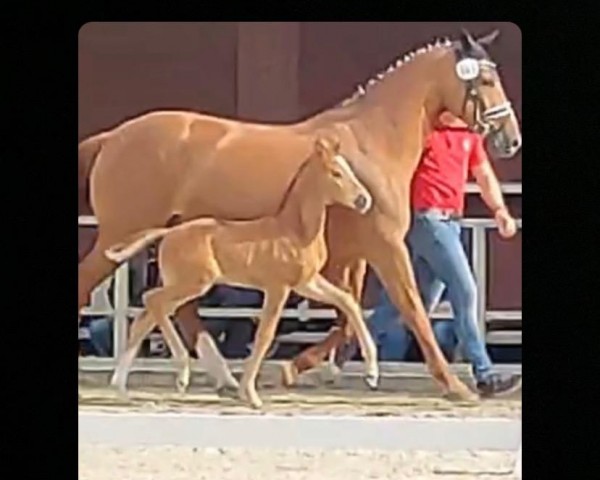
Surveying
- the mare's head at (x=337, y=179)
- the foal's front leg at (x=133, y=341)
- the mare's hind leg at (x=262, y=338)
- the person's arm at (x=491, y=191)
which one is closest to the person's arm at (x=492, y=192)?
the person's arm at (x=491, y=191)

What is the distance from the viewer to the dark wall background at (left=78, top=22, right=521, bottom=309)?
142 cm

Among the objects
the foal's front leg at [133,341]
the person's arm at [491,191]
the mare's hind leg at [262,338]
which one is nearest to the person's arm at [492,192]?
the person's arm at [491,191]

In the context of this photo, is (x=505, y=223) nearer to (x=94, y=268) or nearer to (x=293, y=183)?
(x=293, y=183)

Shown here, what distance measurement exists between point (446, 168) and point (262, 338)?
248 millimetres

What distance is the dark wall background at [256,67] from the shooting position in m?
1.42

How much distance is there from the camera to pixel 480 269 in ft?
4.68

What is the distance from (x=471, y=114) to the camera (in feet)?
4.73

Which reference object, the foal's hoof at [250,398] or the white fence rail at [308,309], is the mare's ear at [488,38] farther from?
the foal's hoof at [250,398]

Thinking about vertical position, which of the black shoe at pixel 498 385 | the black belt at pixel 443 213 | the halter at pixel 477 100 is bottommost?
the black shoe at pixel 498 385

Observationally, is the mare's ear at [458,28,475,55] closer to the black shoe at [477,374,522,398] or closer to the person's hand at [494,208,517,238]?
the person's hand at [494,208,517,238]

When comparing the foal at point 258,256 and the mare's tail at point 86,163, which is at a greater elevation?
the mare's tail at point 86,163

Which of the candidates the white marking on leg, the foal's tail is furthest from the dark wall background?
the white marking on leg

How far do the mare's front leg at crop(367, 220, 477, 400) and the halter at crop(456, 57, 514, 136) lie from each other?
0.46ft
